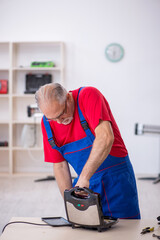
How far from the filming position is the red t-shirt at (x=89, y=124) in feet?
5.44

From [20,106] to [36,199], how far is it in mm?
1859

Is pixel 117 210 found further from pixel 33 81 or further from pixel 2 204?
pixel 33 81

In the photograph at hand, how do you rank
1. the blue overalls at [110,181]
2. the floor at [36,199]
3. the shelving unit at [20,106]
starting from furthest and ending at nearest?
1. the shelving unit at [20,106]
2. the floor at [36,199]
3. the blue overalls at [110,181]

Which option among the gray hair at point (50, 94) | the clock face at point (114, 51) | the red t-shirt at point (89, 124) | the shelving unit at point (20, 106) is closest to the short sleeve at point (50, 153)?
the red t-shirt at point (89, 124)

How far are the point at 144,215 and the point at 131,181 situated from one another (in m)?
1.81

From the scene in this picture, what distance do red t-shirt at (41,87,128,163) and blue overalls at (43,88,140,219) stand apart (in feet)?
0.09

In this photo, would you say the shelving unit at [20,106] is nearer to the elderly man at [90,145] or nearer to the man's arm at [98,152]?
the elderly man at [90,145]

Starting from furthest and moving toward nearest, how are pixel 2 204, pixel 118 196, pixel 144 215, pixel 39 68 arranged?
1. pixel 39 68
2. pixel 2 204
3. pixel 144 215
4. pixel 118 196

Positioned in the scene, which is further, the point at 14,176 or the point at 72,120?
the point at 14,176

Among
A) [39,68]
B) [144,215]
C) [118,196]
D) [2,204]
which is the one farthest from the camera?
[39,68]

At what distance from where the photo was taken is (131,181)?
1.79m

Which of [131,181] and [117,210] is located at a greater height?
[131,181]

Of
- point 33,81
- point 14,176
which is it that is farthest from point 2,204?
point 33,81

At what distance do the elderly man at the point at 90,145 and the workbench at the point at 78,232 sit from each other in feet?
0.52
